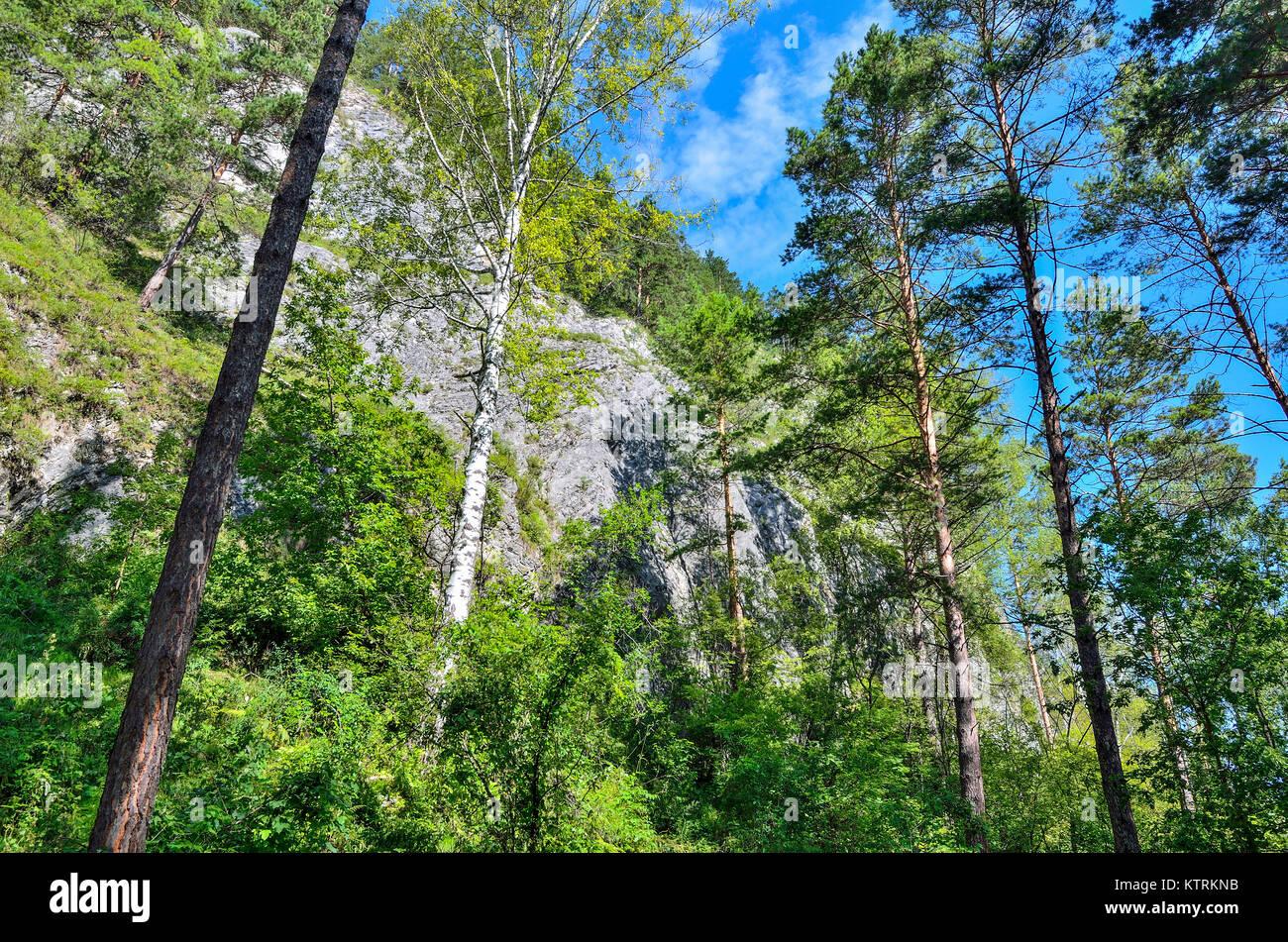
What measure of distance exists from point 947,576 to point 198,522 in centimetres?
1076

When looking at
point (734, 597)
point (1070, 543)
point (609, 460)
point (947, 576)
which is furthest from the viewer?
point (609, 460)

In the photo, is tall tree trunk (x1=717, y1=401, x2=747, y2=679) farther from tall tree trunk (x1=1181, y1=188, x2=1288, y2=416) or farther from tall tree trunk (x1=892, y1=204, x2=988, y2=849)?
tall tree trunk (x1=1181, y1=188, x2=1288, y2=416)

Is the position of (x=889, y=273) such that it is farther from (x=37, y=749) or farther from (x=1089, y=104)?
(x=37, y=749)

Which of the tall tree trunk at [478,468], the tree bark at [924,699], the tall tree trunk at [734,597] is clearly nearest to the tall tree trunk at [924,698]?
the tree bark at [924,699]

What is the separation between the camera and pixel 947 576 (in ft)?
31.5

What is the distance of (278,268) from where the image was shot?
15.1 ft

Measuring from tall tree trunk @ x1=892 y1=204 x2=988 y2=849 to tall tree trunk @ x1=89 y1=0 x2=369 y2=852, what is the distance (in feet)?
32.1

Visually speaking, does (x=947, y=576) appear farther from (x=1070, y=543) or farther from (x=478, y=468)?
(x=478, y=468)

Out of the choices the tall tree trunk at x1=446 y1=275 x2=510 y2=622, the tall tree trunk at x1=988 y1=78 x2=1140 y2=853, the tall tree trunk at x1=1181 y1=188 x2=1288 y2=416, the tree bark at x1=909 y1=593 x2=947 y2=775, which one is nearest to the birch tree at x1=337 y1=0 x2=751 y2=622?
the tall tree trunk at x1=446 y1=275 x2=510 y2=622

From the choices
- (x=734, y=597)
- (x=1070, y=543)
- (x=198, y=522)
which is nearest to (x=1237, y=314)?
(x=1070, y=543)

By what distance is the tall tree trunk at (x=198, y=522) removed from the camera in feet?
10.6

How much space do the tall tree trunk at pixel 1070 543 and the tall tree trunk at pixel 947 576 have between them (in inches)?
65.0

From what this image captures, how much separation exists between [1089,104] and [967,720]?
10.4 m

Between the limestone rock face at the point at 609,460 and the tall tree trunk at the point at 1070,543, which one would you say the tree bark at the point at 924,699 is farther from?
the tall tree trunk at the point at 1070,543
